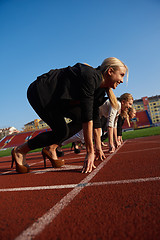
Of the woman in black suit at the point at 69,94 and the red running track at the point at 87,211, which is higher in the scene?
the woman in black suit at the point at 69,94

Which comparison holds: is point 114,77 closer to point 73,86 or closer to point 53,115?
point 73,86

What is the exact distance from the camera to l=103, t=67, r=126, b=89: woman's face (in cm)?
246

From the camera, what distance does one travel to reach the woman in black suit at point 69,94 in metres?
2.29

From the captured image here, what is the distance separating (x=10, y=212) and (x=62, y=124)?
158cm

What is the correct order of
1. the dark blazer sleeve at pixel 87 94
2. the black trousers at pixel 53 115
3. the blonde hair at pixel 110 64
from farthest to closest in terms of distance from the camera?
1. the black trousers at pixel 53 115
2. the blonde hair at pixel 110 64
3. the dark blazer sleeve at pixel 87 94

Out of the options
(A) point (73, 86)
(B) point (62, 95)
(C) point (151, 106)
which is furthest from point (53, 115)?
(C) point (151, 106)

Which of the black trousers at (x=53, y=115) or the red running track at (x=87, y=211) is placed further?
the black trousers at (x=53, y=115)

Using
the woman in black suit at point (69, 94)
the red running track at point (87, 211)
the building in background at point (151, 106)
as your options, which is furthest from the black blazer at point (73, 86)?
the building in background at point (151, 106)

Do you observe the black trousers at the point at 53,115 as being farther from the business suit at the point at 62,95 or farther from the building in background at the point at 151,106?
the building in background at the point at 151,106

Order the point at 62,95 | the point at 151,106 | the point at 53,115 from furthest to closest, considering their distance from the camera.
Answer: the point at 151,106
the point at 53,115
the point at 62,95

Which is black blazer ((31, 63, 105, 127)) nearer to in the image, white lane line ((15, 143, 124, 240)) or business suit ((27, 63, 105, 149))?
business suit ((27, 63, 105, 149))

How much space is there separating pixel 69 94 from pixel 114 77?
0.65 metres

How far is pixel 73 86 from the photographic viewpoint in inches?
94.3

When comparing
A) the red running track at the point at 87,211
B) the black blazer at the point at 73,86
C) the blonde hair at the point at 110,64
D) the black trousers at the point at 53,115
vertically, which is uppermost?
the blonde hair at the point at 110,64
